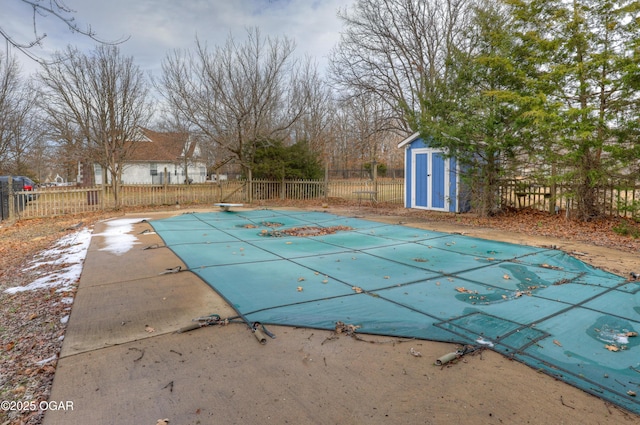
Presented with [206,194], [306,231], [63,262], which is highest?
[206,194]

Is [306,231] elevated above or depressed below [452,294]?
above

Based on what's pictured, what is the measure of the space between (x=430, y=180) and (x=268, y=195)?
7497 millimetres

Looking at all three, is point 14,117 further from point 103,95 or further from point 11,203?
point 11,203

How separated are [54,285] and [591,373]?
17.4ft

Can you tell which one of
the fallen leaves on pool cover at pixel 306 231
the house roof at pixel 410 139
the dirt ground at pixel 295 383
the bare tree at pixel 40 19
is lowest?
the dirt ground at pixel 295 383

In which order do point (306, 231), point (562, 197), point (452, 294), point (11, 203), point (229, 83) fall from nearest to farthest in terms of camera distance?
1. point (452, 294)
2. point (306, 231)
3. point (562, 197)
4. point (11, 203)
5. point (229, 83)

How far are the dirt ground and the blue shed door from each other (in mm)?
9468

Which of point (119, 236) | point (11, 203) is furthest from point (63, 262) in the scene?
point (11, 203)

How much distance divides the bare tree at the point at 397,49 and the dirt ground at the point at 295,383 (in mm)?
12516

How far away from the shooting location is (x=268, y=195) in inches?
643

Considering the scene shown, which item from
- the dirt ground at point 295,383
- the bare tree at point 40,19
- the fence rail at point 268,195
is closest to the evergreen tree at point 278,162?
the fence rail at point 268,195

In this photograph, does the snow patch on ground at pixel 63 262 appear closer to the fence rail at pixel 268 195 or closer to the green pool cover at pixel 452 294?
the green pool cover at pixel 452 294

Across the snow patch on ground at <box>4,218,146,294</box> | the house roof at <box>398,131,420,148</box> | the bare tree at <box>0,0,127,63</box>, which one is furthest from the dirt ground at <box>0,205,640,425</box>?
the house roof at <box>398,131,420,148</box>

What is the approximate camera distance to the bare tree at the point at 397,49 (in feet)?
47.0
